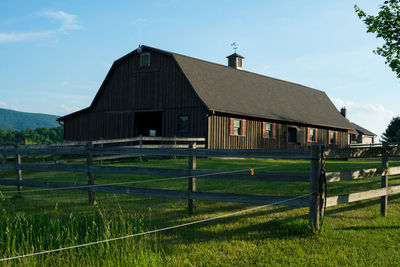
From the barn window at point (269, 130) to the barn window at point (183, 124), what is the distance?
687cm

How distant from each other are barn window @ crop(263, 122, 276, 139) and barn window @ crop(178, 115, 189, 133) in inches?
270

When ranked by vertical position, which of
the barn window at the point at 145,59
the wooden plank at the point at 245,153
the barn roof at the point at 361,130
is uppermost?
the barn window at the point at 145,59

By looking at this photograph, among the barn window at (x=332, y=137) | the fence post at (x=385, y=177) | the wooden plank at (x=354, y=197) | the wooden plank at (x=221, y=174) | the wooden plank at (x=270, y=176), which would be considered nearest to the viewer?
the wooden plank at (x=354, y=197)

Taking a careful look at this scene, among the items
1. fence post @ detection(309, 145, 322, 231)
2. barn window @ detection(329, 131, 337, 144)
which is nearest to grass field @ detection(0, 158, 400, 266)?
fence post @ detection(309, 145, 322, 231)

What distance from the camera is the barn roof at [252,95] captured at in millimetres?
26484

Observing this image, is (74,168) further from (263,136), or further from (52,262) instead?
(263,136)

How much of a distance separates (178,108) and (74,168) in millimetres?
16070

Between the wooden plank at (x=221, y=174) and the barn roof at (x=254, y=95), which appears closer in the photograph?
the wooden plank at (x=221, y=174)

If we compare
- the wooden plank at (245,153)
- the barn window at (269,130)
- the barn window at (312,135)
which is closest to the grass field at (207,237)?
the wooden plank at (245,153)

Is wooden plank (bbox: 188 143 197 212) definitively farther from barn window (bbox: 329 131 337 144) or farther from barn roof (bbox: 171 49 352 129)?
barn window (bbox: 329 131 337 144)

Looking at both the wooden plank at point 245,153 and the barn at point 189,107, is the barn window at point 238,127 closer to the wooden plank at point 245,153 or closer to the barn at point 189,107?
the barn at point 189,107

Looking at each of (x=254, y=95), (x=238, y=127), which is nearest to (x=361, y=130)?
(x=254, y=95)

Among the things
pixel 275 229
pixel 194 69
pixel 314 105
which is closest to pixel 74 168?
pixel 275 229

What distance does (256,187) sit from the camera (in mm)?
12445
